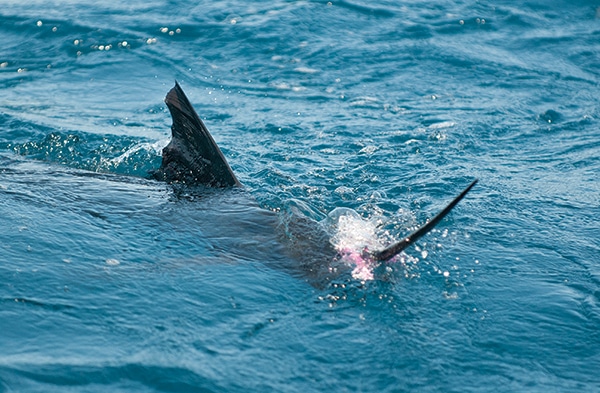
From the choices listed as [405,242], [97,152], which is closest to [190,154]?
[97,152]

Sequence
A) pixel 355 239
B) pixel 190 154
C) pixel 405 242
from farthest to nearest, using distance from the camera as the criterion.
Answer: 1. pixel 190 154
2. pixel 355 239
3. pixel 405 242

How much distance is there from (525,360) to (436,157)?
13.7 feet

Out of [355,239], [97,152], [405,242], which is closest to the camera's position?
[405,242]

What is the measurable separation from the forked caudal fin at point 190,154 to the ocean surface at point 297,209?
0.21 meters

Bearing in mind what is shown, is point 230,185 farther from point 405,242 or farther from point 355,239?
point 405,242

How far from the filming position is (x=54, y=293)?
546 cm

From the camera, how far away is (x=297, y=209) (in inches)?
264

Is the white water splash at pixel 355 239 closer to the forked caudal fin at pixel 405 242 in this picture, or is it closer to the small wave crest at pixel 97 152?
the forked caudal fin at pixel 405 242

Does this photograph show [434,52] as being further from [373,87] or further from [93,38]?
[93,38]

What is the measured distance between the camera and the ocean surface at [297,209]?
4.97 meters

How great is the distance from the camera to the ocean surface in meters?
4.97

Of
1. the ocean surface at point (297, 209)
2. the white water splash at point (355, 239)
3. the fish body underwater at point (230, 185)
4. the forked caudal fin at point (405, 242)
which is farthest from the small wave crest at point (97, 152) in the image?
the forked caudal fin at point (405, 242)

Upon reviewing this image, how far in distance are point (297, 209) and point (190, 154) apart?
1.13 meters

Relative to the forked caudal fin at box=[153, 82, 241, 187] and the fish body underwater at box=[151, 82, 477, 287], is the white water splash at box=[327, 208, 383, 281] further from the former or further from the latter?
the forked caudal fin at box=[153, 82, 241, 187]
